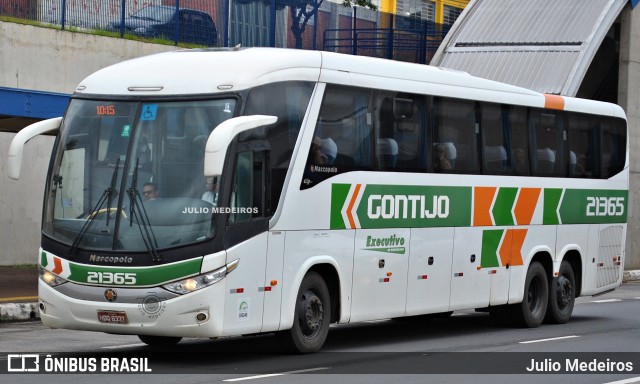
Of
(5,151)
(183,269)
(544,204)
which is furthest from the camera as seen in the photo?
(5,151)

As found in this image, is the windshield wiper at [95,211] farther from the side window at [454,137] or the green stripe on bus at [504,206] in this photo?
the green stripe on bus at [504,206]

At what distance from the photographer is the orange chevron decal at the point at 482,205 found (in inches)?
663

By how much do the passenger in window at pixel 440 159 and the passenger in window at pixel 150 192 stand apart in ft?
15.5

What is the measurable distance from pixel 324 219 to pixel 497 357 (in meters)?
2.62

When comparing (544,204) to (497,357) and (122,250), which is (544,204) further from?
(122,250)

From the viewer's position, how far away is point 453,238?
16359 mm

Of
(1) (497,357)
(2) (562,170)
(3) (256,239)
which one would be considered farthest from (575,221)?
(3) (256,239)

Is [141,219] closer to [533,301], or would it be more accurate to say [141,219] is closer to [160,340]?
[160,340]

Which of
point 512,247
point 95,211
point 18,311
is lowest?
point 18,311

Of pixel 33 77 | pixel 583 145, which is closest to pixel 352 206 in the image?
pixel 583 145

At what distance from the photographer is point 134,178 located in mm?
12586

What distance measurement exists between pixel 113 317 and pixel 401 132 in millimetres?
4832

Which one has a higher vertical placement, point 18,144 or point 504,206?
point 18,144

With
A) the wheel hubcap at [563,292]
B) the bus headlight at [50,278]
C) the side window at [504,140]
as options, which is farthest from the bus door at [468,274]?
the bus headlight at [50,278]
